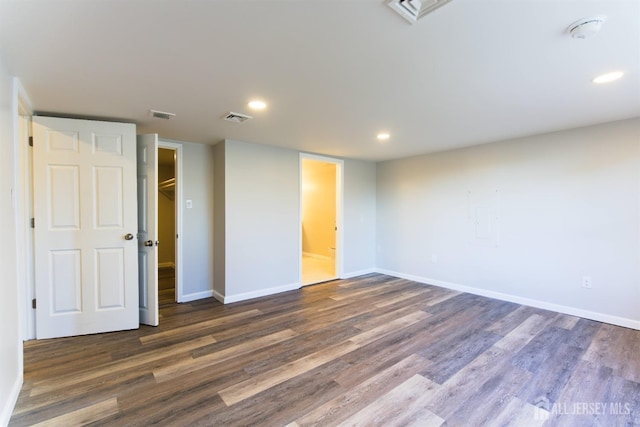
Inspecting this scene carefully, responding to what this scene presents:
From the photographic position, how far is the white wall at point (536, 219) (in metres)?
3.14

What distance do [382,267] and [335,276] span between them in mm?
993

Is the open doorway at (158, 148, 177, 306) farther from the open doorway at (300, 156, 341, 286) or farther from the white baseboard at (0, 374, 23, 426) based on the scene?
the white baseboard at (0, 374, 23, 426)

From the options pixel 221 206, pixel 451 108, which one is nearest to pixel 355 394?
pixel 451 108

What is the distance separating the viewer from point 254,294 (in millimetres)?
4145

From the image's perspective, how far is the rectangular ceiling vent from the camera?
135 centimetres

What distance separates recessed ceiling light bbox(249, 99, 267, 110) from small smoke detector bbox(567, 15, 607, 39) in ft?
6.82

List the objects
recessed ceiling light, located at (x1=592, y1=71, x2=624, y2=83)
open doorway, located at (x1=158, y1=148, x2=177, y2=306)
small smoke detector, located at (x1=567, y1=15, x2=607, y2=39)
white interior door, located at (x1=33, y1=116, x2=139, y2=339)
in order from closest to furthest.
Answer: small smoke detector, located at (x1=567, y1=15, x2=607, y2=39) → recessed ceiling light, located at (x1=592, y1=71, x2=624, y2=83) → white interior door, located at (x1=33, y1=116, x2=139, y2=339) → open doorway, located at (x1=158, y1=148, x2=177, y2=306)

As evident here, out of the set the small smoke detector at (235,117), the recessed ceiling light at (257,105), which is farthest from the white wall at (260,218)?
the recessed ceiling light at (257,105)

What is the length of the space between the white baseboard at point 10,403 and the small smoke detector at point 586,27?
147 inches

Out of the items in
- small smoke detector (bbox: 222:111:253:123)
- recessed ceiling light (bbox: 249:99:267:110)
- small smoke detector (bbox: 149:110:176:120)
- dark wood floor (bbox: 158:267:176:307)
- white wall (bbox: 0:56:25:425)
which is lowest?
dark wood floor (bbox: 158:267:176:307)

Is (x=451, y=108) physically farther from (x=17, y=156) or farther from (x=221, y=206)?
(x=17, y=156)

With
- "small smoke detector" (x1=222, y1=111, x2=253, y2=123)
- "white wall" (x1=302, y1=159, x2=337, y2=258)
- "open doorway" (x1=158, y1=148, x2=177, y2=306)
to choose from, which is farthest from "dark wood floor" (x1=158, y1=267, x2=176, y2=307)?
"white wall" (x1=302, y1=159, x2=337, y2=258)

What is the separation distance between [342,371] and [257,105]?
7.64 feet

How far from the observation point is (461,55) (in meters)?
1.80
